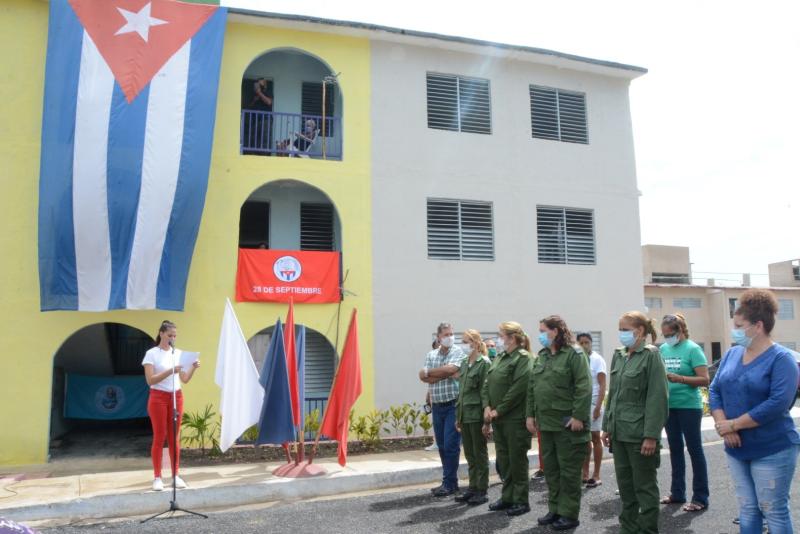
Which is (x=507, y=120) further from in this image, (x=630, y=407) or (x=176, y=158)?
(x=630, y=407)

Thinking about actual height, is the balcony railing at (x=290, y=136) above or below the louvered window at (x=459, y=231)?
above

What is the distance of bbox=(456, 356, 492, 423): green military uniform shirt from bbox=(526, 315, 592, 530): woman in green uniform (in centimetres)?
94

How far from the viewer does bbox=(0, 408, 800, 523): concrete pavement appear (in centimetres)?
756

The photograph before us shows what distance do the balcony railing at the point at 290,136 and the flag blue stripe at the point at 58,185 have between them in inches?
A: 128

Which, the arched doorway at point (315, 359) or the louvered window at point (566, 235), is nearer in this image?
the arched doorway at point (315, 359)

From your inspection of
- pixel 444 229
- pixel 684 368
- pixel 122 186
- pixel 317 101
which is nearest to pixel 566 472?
pixel 684 368

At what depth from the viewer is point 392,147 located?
13789mm

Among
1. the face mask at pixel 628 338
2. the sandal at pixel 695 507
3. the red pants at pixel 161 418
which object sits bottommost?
the sandal at pixel 695 507

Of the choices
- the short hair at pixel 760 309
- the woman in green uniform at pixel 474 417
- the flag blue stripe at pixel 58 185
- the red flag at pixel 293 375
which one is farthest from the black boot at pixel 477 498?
the flag blue stripe at pixel 58 185

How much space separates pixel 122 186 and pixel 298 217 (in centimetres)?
403

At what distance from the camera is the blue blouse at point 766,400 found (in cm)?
448

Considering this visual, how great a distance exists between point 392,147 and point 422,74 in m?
1.84

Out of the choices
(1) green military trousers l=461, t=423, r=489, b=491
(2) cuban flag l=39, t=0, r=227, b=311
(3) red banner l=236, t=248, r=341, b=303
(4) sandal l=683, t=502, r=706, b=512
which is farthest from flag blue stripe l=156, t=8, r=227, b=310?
(4) sandal l=683, t=502, r=706, b=512

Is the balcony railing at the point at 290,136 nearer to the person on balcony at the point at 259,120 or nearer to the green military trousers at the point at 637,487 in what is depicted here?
the person on balcony at the point at 259,120
